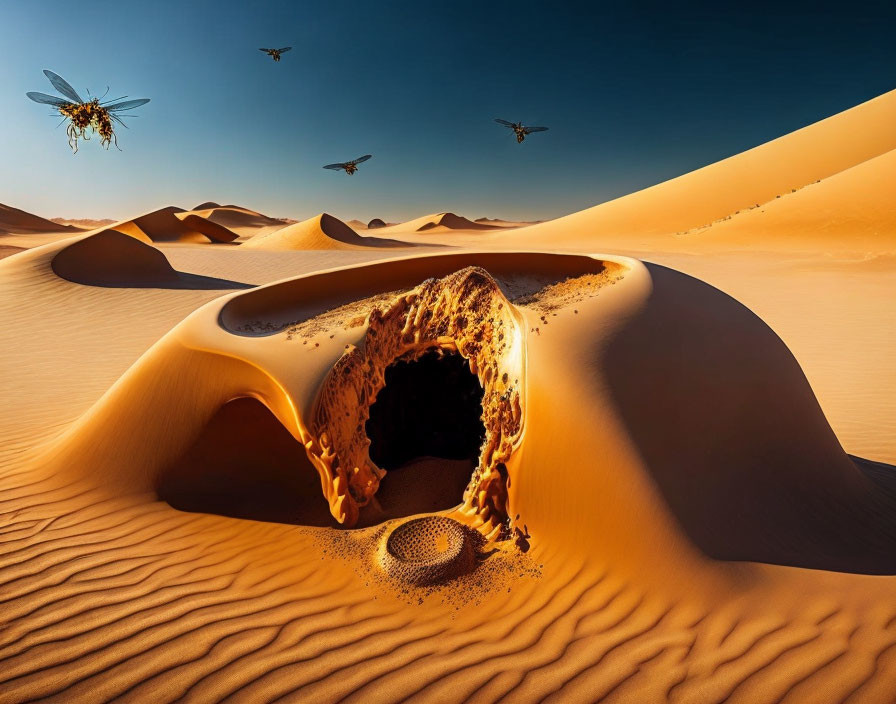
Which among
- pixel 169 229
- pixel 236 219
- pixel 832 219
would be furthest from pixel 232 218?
Result: pixel 832 219

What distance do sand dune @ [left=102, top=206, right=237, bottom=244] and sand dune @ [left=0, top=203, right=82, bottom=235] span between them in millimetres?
24818

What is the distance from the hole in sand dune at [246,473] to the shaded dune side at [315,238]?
31404 mm

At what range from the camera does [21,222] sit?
5541 centimetres

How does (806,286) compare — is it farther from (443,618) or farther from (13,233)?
(13,233)

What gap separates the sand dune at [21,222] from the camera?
53.0 m

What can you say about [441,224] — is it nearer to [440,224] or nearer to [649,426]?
[440,224]

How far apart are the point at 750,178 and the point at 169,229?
52261 mm

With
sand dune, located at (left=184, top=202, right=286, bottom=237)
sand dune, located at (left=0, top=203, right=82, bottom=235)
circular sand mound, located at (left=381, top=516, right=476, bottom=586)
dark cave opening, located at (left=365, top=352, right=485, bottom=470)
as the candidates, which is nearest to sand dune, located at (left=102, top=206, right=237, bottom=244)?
sand dune, located at (left=0, top=203, right=82, bottom=235)

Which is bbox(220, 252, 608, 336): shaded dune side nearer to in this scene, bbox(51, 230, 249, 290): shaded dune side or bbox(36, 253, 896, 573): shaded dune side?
bbox(36, 253, 896, 573): shaded dune side

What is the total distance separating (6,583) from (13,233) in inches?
2625

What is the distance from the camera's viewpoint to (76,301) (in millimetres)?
14812

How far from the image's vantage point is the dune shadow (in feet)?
10.1

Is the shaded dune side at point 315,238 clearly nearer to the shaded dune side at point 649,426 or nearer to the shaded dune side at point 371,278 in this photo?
the shaded dune side at point 371,278

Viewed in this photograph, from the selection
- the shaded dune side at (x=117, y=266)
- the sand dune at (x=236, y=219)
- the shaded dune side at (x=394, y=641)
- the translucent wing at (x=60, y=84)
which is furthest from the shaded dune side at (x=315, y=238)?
the sand dune at (x=236, y=219)
